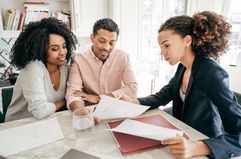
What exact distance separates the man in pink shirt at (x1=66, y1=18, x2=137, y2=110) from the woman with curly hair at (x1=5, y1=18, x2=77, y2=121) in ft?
0.48

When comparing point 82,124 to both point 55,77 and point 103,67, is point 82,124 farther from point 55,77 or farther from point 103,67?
point 103,67

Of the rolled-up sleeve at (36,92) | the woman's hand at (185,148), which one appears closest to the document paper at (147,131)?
the woman's hand at (185,148)

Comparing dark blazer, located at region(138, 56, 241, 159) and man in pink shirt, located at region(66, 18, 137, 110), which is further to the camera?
man in pink shirt, located at region(66, 18, 137, 110)

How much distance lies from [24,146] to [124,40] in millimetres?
2252

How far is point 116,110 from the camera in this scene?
109 centimetres

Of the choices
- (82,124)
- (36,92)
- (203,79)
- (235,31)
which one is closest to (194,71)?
(203,79)

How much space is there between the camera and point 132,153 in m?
0.79

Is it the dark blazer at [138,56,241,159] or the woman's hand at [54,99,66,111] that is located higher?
A: the dark blazer at [138,56,241,159]

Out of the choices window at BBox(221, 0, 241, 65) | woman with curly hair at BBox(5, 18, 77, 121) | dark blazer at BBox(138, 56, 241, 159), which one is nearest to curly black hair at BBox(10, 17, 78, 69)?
woman with curly hair at BBox(5, 18, 77, 121)

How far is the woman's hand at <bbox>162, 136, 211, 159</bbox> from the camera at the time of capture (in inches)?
29.9

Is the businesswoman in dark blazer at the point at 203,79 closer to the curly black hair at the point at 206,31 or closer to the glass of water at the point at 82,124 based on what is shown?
the curly black hair at the point at 206,31

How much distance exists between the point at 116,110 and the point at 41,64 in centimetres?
64

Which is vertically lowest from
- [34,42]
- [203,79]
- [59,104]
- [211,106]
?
[59,104]

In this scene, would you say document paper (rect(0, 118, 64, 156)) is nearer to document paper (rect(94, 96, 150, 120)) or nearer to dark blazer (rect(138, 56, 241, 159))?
document paper (rect(94, 96, 150, 120))
